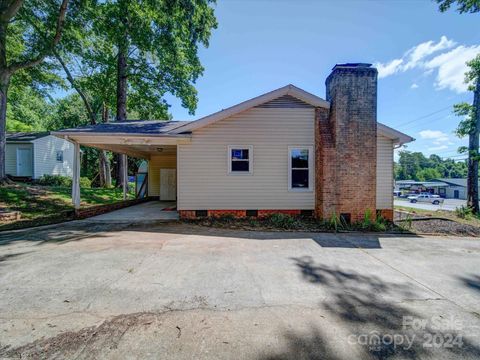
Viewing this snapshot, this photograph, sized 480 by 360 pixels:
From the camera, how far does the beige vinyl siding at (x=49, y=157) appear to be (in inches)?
763

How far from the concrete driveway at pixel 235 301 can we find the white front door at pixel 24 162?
18.2 meters

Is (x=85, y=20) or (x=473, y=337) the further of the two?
(x=85, y=20)

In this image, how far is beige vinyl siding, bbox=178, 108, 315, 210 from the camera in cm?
840

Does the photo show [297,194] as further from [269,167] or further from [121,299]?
[121,299]

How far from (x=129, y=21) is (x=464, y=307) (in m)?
16.2

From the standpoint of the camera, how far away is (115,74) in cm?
1777

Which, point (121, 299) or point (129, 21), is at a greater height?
point (129, 21)

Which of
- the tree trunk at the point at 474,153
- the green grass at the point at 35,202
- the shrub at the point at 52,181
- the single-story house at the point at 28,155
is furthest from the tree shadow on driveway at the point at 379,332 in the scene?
the single-story house at the point at 28,155

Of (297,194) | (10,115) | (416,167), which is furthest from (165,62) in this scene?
(416,167)

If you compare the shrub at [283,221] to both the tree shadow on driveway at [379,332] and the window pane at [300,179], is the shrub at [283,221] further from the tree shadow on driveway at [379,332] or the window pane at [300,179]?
the tree shadow on driveway at [379,332]

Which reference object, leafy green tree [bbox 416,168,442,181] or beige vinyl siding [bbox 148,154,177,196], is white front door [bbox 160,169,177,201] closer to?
beige vinyl siding [bbox 148,154,177,196]

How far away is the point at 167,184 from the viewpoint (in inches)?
565

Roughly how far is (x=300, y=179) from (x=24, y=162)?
22.7m

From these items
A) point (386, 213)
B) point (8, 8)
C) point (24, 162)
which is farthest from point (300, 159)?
point (24, 162)
